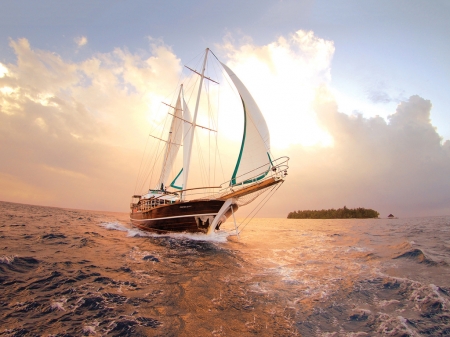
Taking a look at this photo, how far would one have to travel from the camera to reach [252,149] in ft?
51.0

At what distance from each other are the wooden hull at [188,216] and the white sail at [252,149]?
259cm

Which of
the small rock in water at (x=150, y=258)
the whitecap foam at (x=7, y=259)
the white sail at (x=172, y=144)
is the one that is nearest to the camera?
the whitecap foam at (x=7, y=259)

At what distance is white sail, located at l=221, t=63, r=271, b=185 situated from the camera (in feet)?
49.4

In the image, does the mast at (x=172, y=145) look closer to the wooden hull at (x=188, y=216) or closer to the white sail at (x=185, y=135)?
the white sail at (x=185, y=135)

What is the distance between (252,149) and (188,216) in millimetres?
7018

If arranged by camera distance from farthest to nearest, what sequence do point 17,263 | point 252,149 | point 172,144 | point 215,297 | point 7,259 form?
point 172,144, point 252,149, point 7,259, point 17,263, point 215,297

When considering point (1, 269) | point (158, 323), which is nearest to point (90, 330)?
point (158, 323)

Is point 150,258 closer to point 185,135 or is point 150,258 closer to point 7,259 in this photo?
point 7,259

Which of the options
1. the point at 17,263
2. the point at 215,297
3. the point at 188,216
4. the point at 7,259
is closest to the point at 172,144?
the point at 188,216

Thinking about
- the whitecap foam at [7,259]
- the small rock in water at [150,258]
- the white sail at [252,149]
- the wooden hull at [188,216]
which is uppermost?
the white sail at [252,149]

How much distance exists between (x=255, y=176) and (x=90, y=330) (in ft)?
40.0

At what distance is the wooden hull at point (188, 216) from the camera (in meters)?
16.2

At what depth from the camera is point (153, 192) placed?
2555cm

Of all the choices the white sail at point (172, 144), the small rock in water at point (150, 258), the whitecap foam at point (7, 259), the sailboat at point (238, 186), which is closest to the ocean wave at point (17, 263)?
the whitecap foam at point (7, 259)
